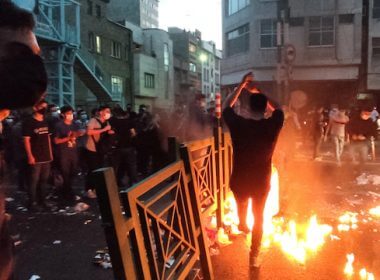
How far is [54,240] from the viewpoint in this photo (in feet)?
19.2

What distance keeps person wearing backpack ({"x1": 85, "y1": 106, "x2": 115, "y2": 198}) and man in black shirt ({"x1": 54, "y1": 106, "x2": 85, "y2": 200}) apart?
0.87 ft

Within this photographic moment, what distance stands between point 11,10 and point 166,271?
2.41 meters

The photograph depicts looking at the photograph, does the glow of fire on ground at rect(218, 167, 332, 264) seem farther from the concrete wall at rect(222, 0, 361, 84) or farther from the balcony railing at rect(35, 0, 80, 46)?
the concrete wall at rect(222, 0, 361, 84)

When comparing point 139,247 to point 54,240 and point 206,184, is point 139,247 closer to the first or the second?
point 206,184

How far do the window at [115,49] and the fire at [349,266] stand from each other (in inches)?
1346

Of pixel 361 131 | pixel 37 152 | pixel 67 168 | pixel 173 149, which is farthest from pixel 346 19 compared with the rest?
pixel 173 149

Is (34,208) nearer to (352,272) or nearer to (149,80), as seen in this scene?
(352,272)

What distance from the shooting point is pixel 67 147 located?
314 inches

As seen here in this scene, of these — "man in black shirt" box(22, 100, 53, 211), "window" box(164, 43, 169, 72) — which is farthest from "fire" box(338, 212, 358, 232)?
"window" box(164, 43, 169, 72)

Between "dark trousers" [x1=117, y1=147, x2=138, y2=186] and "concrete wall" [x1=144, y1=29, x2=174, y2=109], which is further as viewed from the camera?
"concrete wall" [x1=144, y1=29, x2=174, y2=109]

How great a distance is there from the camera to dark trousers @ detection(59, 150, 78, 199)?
7949 mm

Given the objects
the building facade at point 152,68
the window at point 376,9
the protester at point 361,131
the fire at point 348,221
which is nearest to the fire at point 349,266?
the fire at point 348,221

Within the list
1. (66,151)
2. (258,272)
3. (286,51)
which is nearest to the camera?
(258,272)

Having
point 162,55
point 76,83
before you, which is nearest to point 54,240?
point 76,83
